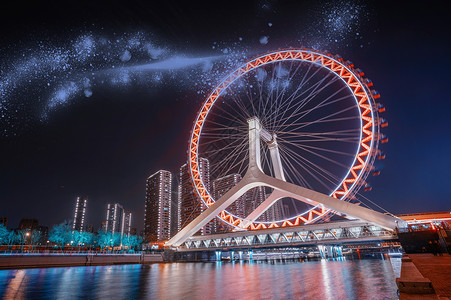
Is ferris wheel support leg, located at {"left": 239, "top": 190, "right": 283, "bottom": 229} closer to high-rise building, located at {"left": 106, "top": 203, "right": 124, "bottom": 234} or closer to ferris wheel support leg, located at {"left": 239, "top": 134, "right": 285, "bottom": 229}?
ferris wheel support leg, located at {"left": 239, "top": 134, "right": 285, "bottom": 229}

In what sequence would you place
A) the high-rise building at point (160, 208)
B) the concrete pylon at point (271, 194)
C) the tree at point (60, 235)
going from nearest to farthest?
the concrete pylon at point (271, 194) < the tree at point (60, 235) < the high-rise building at point (160, 208)

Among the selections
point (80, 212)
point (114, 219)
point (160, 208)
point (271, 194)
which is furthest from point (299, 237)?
point (114, 219)

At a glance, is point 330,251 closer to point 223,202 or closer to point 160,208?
point 223,202

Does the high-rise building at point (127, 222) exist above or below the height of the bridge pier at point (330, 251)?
above

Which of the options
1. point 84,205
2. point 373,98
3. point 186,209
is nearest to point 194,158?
point 373,98

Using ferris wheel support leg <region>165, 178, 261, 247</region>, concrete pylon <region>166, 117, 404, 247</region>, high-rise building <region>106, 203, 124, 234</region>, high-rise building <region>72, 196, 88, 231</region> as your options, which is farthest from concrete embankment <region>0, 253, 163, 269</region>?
high-rise building <region>106, 203, 124, 234</region>

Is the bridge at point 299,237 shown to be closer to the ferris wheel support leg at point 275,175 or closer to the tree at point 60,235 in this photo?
the ferris wheel support leg at point 275,175

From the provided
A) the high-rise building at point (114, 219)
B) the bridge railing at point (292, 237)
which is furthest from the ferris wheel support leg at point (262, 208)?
the high-rise building at point (114, 219)

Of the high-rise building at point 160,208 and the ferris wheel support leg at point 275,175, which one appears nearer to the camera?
the ferris wheel support leg at point 275,175

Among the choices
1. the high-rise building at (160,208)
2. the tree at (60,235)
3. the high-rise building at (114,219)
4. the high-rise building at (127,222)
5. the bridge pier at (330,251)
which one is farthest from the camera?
the high-rise building at (127,222)
